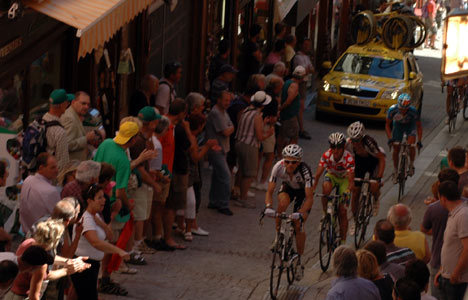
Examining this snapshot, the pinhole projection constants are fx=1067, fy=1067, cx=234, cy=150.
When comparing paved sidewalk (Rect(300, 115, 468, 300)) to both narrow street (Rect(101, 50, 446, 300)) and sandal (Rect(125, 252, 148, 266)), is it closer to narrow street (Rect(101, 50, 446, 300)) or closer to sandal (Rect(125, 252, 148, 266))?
narrow street (Rect(101, 50, 446, 300))

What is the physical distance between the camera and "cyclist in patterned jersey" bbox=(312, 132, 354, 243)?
14180mm

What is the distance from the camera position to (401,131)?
726 inches

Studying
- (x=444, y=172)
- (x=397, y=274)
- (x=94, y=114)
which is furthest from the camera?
(x=94, y=114)

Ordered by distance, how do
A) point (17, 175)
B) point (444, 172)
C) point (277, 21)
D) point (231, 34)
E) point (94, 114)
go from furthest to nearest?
point (277, 21) < point (231, 34) < point (94, 114) < point (17, 175) < point (444, 172)

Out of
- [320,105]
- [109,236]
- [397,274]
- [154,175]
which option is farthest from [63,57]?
[320,105]

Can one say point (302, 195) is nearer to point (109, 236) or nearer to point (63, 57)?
point (109, 236)

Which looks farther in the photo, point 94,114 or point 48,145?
point 94,114

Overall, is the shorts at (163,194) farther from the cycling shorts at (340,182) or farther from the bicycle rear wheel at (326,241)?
the cycling shorts at (340,182)

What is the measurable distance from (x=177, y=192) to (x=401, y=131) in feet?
19.0

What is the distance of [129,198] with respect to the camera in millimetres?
12438

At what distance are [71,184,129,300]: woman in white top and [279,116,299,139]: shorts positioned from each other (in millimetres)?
9037

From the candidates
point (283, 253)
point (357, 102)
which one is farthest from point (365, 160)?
point (357, 102)

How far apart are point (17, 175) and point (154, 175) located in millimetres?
1669

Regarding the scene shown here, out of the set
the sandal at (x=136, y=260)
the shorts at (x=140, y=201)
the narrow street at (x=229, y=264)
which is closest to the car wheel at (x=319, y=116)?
the narrow street at (x=229, y=264)
